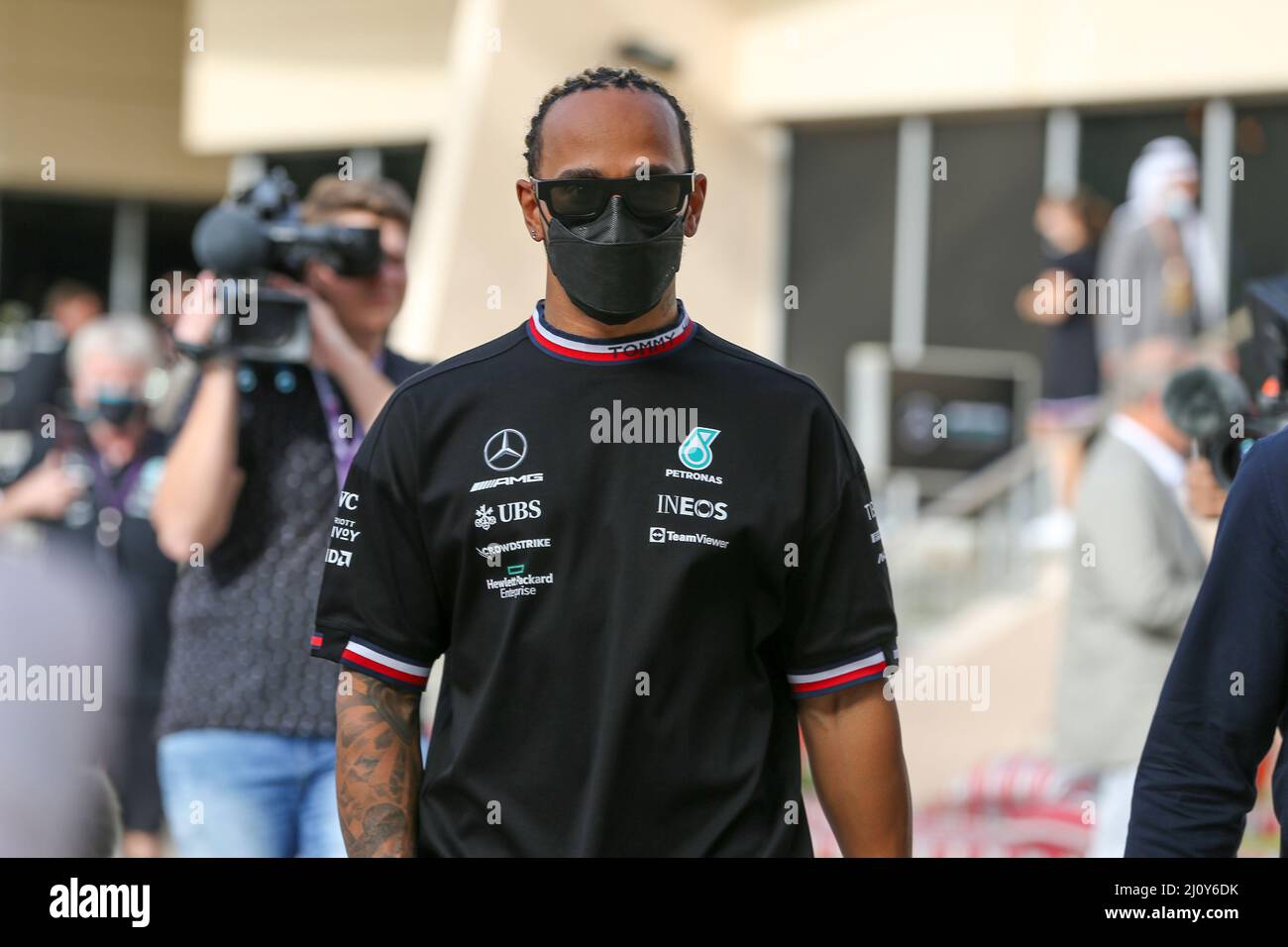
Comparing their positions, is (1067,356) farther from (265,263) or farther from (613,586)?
(613,586)

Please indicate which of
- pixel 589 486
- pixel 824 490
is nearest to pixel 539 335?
pixel 589 486

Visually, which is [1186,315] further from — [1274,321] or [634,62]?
[1274,321]

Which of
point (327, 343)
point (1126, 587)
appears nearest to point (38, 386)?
point (327, 343)

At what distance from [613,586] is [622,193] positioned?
610 millimetres

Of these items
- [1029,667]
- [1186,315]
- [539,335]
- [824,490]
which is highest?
[1186,315]

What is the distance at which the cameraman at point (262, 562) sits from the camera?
13.4 feet

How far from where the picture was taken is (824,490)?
2.67m

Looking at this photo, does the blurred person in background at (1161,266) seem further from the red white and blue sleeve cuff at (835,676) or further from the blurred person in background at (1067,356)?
the red white and blue sleeve cuff at (835,676)

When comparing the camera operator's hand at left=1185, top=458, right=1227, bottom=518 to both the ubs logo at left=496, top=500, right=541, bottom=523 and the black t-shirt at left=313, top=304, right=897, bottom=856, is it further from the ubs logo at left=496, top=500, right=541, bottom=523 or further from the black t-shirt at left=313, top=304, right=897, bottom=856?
the ubs logo at left=496, top=500, right=541, bottom=523

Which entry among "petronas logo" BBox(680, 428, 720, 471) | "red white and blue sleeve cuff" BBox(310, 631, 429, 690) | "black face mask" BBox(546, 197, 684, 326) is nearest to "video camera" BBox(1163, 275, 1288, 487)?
"petronas logo" BBox(680, 428, 720, 471)

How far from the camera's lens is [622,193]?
105 inches

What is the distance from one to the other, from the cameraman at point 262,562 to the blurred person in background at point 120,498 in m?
1.84

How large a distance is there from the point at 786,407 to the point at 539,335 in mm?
407

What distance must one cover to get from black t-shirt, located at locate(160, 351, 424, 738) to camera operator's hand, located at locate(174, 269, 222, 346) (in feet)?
0.45
